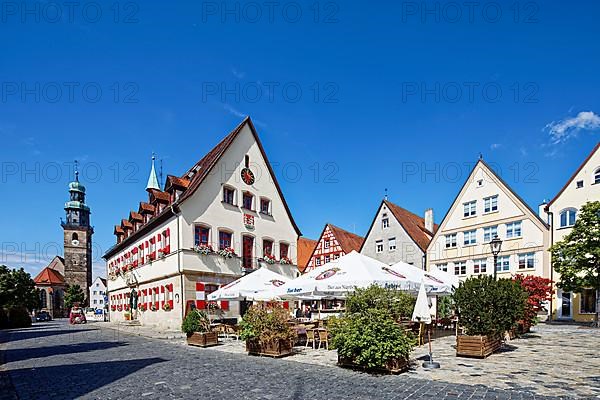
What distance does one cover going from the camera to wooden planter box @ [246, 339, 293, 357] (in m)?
12.1

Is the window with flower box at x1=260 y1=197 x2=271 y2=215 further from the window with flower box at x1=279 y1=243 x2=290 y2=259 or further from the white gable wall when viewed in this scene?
the white gable wall

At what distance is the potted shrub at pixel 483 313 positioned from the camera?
11312mm

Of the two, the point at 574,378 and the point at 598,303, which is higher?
the point at 574,378

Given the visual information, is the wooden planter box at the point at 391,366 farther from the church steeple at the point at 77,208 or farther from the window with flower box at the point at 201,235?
the church steeple at the point at 77,208

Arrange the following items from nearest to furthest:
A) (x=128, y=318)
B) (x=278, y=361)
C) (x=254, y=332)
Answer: (x=278, y=361) → (x=254, y=332) → (x=128, y=318)

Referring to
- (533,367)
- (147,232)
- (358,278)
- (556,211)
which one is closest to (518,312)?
(533,367)

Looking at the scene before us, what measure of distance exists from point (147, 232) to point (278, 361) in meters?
20.4

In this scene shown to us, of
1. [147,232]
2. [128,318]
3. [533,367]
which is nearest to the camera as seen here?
[533,367]

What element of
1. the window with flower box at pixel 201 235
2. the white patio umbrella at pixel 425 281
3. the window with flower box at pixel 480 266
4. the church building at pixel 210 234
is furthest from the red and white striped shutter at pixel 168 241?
the window with flower box at pixel 480 266

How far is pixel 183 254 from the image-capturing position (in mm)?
23344

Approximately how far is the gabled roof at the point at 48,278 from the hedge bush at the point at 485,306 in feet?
295

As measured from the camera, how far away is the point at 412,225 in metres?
41.4

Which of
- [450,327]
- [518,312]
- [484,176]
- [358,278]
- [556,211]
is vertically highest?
[484,176]

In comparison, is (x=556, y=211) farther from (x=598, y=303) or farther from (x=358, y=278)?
(x=358, y=278)
